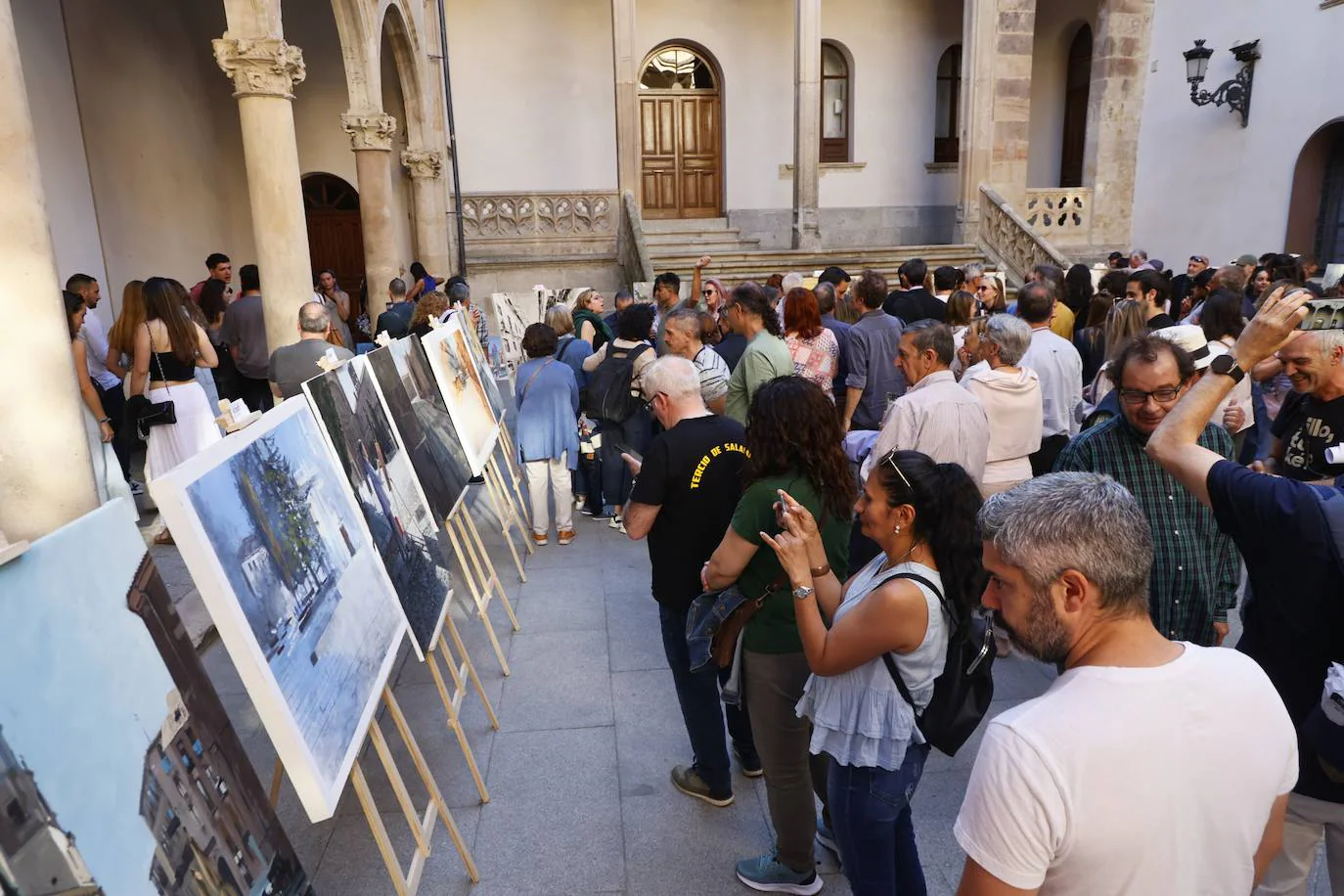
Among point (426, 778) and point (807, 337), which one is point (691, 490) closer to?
point (426, 778)

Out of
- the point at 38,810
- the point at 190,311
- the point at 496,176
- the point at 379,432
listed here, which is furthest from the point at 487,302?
the point at 38,810

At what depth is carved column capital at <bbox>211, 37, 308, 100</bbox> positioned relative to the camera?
6.34m

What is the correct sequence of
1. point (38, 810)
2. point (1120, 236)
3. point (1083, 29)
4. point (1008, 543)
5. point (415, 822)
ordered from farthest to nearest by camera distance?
Result: 1. point (1083, 29)
2. point (1120, 236)
3. point (415, 822)
4. point (1008, 543)
5. point (38, 810)

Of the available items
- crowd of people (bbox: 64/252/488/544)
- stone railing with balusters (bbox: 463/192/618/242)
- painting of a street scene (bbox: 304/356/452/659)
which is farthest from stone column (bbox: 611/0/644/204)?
painting of a street scene (bbox: 304/356/452/659)

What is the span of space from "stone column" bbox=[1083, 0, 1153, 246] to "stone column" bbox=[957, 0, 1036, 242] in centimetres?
131

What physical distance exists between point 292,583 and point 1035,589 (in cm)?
174

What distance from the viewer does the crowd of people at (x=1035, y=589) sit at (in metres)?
1.25

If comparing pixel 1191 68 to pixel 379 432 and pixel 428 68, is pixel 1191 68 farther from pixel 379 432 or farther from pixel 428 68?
pixel 379 432

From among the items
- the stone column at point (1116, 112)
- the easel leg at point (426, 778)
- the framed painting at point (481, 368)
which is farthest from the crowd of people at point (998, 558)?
the stone column at point (1116, 112)

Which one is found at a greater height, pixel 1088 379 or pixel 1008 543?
pixel 1008 543

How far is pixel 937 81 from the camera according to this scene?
1705 centimetres

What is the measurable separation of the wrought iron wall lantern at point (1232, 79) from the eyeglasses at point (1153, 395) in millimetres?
13097

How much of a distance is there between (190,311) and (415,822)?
438 cm

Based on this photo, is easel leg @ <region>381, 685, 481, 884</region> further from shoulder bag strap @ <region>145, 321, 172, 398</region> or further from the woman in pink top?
shoulder bag strap @ <region>145, 321, 172, 398</region>
